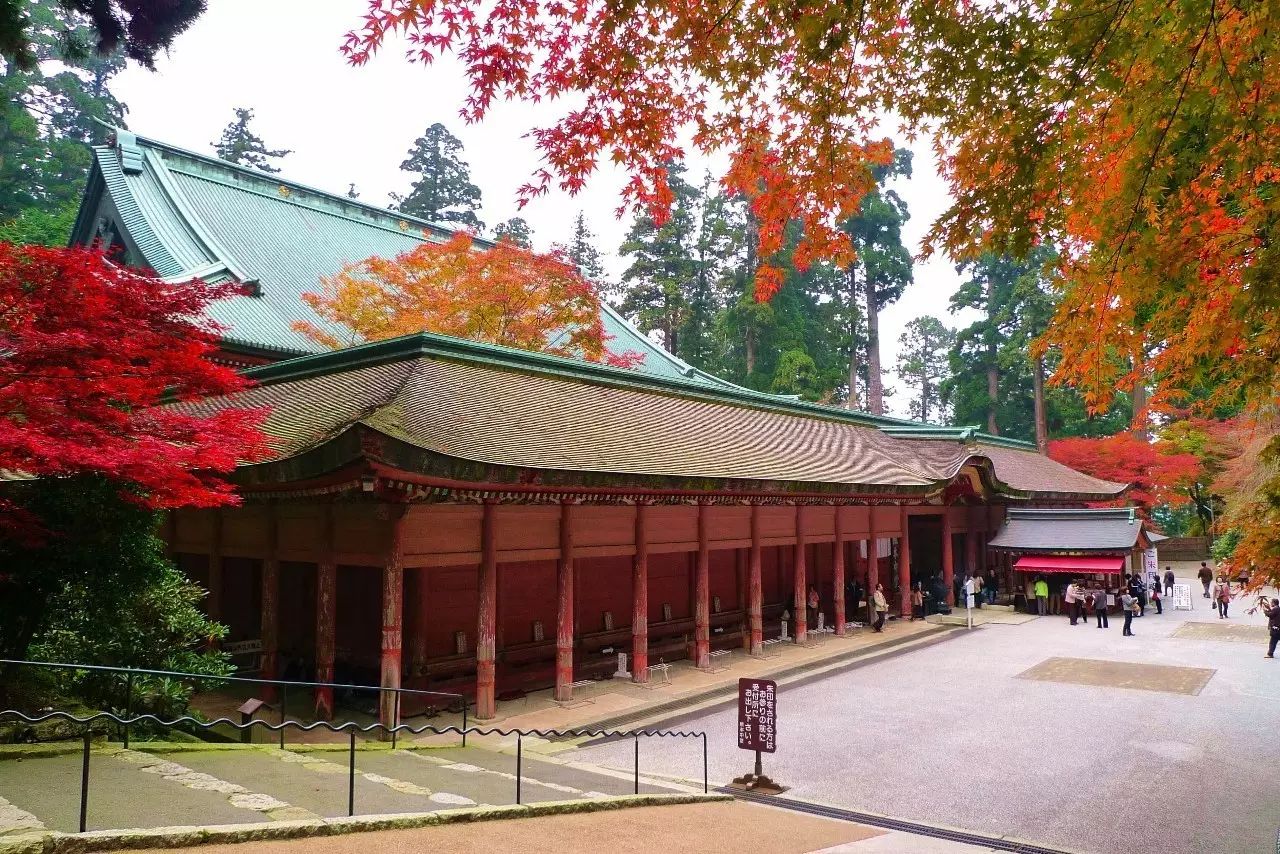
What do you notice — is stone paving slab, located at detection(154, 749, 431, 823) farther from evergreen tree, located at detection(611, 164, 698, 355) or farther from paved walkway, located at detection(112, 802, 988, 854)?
evergreen tree, located at detection(611, 164, 698, 355)

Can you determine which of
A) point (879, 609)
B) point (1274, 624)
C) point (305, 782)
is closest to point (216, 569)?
point (305, 782)

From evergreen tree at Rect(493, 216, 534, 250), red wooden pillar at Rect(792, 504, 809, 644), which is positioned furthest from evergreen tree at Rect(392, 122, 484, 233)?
red wooden pillar at Rect(792, 504, 809, 644)

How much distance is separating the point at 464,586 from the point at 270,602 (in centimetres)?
328

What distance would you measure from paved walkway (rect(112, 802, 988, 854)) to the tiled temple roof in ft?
16.7

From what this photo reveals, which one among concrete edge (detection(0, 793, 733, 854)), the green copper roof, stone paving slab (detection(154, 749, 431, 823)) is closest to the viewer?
concrete edge (detection(0, 793, 733, 854))

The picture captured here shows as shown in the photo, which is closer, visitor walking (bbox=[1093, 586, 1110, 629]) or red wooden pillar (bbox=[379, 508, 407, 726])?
red wooden pillar (bbox=[379, 508, 407, 726])

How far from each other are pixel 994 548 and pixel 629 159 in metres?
27.7

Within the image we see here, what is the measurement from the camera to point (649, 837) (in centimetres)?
751

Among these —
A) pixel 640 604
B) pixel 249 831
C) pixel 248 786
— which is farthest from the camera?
pixel 640 604

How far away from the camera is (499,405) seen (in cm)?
1477

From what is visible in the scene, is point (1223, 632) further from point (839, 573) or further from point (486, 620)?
point (486, 620)

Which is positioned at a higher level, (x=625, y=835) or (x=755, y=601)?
(x=755, y=601)

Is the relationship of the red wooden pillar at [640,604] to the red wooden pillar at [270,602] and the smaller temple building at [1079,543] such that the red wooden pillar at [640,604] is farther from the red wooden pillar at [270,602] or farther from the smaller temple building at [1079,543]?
the smaller temple building at [1079,543]

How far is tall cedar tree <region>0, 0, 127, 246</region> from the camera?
141 feet
